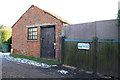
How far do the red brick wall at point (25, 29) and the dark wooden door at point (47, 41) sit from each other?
0.51 m

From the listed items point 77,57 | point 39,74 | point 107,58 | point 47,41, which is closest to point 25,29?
point 47,41

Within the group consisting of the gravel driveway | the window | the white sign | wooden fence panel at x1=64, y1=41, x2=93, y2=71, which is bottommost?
the gravel driveway

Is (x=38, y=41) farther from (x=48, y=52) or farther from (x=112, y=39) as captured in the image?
(x=112, y=39)

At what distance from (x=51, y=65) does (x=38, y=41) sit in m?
3.34

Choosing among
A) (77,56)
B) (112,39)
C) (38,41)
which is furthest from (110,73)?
(38,41)

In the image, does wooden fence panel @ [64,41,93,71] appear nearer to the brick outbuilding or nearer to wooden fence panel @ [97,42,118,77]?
wooden fence panel @ [97,42,118,77]

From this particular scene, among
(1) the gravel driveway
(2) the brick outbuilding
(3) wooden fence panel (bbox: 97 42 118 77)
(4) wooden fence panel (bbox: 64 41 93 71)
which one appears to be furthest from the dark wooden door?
(3) wooden fence panel (bbox: 97 42 118 77)

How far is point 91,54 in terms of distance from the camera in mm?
6926

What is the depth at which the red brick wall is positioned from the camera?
33.6 ft

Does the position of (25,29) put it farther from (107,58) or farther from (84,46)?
(107,58)

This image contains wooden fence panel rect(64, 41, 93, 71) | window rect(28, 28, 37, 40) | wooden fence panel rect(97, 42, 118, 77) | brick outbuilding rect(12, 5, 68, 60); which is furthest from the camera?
window rect(28, 28, 37, 40)

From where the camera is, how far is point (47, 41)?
10586 millimetres

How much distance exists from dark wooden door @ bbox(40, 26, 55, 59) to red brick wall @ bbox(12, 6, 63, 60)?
51 cm

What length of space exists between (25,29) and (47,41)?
11.4 feet
